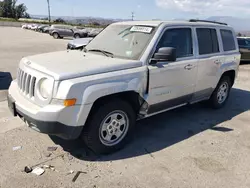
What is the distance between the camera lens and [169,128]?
187 inches

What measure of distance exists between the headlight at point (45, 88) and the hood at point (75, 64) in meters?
0.10

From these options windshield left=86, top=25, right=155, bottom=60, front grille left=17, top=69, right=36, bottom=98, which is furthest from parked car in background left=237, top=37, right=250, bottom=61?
front grille left=17, top=69, right=36, bottom=98

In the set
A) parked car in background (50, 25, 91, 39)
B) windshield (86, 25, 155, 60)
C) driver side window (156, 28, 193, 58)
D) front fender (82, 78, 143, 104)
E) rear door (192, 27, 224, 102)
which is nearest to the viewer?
front fender (82, 78, 143, 104)

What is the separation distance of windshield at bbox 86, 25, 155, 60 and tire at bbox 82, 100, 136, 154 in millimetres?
839

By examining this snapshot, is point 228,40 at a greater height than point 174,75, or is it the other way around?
point 228,40

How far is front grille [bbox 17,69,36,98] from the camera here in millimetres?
3394

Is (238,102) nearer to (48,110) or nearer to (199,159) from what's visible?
(199,159)

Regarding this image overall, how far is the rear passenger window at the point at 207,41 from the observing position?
16.1 feet

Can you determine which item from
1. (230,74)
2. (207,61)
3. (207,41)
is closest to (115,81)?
(207,61)

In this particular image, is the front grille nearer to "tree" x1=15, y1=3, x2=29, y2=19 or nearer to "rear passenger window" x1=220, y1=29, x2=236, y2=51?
"rear passenger window" x1=220, y1=29, x2=236, y2=51

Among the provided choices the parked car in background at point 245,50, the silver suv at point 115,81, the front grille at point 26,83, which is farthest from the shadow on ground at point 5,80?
the parked car in background at point 245,50

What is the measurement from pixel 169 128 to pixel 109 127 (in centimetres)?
149

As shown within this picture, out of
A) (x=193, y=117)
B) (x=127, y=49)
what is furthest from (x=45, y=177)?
(x=193, y=117)

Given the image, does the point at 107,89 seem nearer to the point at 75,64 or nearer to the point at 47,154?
the point at 75,64
